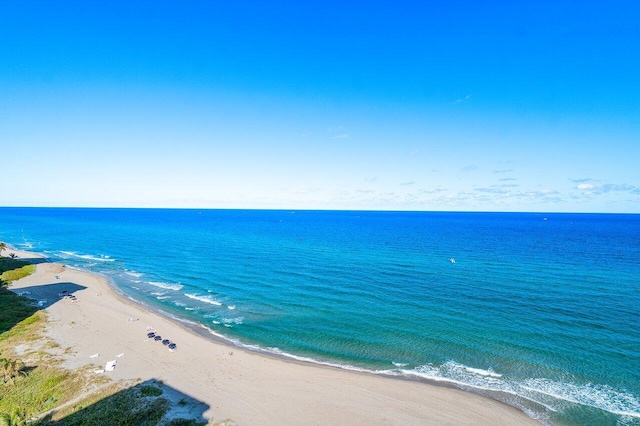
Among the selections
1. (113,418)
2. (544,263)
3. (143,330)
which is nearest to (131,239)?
(143,330)

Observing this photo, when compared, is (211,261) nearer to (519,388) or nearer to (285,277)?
(285,277)

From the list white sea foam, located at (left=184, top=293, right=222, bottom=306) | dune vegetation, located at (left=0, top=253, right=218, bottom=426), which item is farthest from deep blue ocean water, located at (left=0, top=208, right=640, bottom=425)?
dune vegetation, located at (left=0, top=253, right=218, bottom=426)

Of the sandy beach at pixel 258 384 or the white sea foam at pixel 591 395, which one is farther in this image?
the white sea foam at pixel 591 395

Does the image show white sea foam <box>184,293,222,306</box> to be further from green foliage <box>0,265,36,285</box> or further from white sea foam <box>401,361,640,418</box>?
green foliage <box>0,265,36,285</box>

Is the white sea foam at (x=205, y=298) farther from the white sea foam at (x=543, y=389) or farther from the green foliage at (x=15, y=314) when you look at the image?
the white sea foam at (x=543, y=389)

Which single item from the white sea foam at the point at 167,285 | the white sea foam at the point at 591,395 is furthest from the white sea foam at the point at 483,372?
the white sea foam at the point at 167,285

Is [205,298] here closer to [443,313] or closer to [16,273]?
[443,313]
